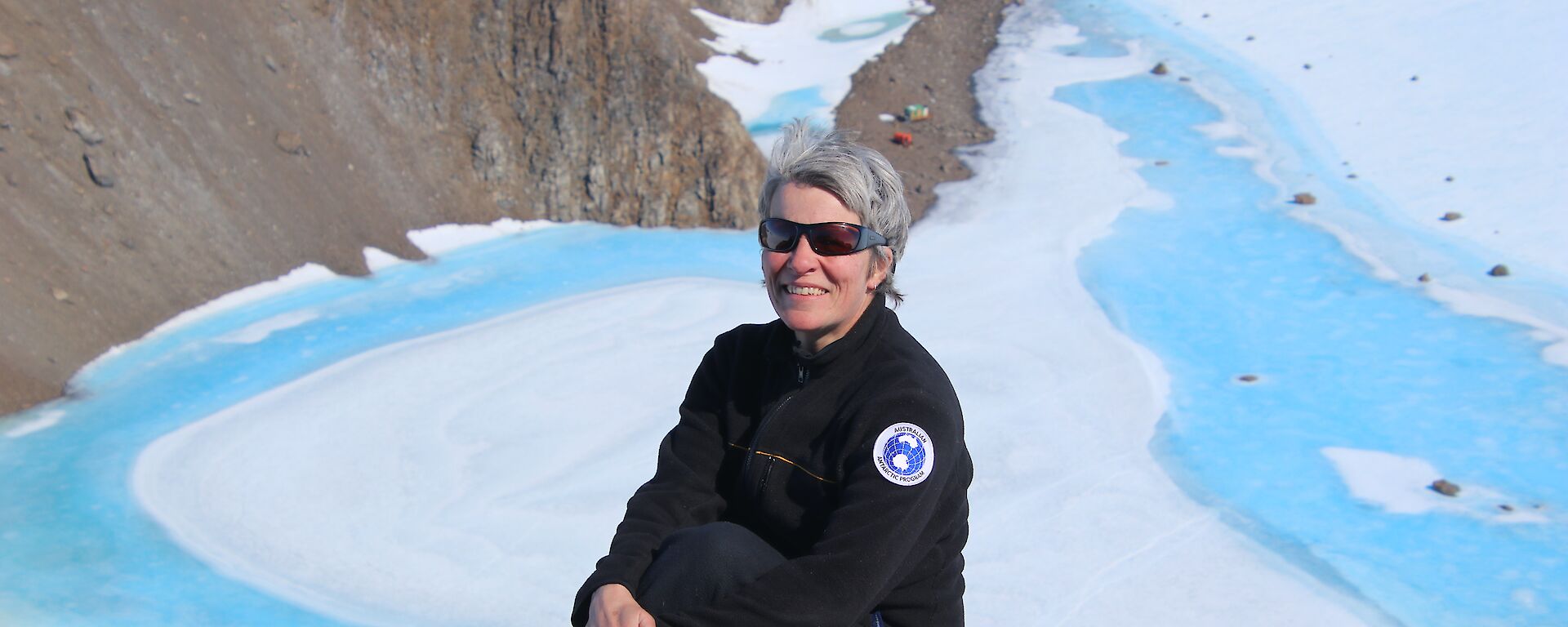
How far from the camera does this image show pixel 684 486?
2.85m

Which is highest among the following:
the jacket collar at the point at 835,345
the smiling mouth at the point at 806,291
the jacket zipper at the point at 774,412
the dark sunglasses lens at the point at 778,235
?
the dark sunglasses lens at the point at 778,235

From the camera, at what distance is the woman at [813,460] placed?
243 centimetres

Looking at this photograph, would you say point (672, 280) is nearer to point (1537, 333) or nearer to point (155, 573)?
point (155, 573)

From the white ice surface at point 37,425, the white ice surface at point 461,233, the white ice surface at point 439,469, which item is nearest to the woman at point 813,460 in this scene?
the white ice surface at point 439,469

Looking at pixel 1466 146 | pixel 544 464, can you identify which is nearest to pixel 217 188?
pixel 544 464

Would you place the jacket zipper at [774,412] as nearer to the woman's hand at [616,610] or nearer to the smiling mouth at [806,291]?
the smiling mouth at [806,291]

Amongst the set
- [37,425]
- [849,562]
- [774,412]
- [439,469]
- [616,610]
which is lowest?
[439,469]

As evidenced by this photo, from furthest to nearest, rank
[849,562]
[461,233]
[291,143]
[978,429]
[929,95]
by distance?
[929,95] < [461,233] < [291,143] < [978,429] < [849,562]

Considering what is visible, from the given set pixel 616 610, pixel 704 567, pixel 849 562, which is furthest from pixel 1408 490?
pixel 616 610

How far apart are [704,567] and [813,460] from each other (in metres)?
0.33

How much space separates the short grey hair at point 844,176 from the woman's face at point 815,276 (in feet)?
0.08

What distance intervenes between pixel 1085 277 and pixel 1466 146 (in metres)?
5.05

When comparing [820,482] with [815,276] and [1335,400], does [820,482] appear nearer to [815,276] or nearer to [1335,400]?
[815,276]

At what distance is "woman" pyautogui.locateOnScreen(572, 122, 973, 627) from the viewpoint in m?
2.43
